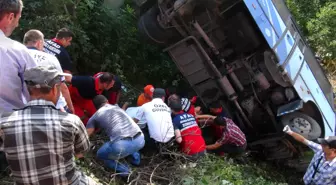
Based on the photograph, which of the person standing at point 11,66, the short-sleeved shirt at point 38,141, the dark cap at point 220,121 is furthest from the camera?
the dark cap at point 220,121

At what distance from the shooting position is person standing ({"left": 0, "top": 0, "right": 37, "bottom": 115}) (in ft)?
8.23

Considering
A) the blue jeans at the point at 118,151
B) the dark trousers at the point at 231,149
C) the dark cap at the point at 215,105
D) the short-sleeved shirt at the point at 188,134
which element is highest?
the blue jeans at the point at 118,151

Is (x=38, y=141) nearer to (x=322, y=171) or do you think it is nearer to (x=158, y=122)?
(x=158, y=122)

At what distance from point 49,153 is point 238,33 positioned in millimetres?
4200

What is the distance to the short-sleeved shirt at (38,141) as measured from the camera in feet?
6.73

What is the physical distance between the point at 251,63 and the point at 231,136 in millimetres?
1207

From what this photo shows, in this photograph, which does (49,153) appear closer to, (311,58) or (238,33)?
(238,33)

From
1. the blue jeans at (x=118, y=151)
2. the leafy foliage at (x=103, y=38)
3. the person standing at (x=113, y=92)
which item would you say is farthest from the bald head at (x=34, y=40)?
the leafy foliage at (x=103, y=38)

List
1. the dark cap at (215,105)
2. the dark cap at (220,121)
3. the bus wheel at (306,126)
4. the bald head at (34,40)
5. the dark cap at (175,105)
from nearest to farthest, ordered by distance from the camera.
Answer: the bald head at (34,40) → the dark cap at (175,105) → the dark cap at (220,121) → the bus wheel at (306,126) → the dark cap at (215,105)

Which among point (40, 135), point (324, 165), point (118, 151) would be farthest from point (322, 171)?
point (40, 135)

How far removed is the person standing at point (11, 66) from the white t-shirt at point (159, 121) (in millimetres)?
2247

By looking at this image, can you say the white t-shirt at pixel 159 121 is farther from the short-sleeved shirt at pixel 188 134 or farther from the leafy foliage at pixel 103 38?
the leafy foliage at pixel 103 38

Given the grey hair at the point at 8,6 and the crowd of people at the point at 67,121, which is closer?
the crowd of people at the point at 67,121

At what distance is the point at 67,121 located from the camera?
83.0 inches
